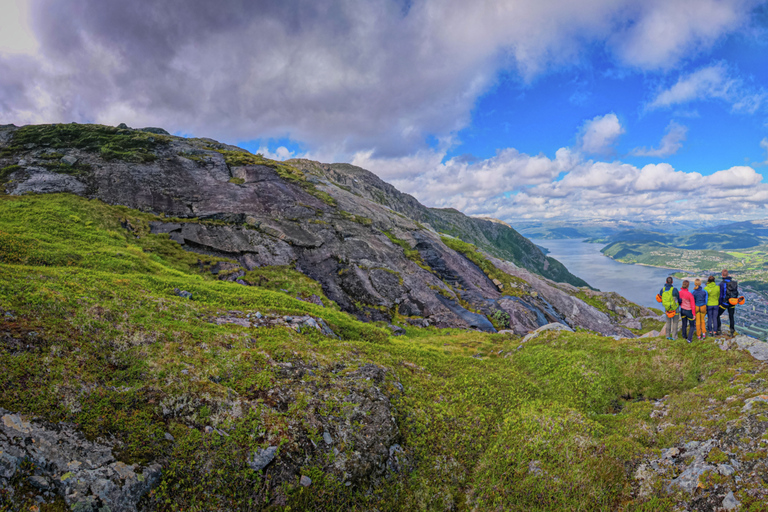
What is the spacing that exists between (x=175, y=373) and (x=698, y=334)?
84.9ft

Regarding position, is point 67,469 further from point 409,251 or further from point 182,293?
point 409,251

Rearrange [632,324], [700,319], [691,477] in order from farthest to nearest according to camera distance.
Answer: [632,324]
[700,319]
[691,477]

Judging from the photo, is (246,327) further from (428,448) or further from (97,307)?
(428,448)

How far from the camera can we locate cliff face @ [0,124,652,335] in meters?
32.5

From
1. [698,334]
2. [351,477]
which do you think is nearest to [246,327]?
[351,477]

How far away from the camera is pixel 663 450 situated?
9594 mm

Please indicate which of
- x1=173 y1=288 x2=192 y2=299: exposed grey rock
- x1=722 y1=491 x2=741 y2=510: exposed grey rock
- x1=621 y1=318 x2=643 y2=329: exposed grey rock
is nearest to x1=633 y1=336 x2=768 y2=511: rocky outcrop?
x1=722 y1=491 x2=741 y2=510: exposed grey rock

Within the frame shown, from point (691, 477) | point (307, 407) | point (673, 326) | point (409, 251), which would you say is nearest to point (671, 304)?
point (673, 326)

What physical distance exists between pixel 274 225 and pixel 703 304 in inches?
1519

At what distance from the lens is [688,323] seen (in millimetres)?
17547

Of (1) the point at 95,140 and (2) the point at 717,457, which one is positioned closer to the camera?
(2) the point at 717,457

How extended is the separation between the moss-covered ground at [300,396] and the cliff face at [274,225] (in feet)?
45.4

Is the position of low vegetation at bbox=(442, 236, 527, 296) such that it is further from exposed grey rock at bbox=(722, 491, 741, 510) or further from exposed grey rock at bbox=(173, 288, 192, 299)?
exposed grey rock at bbox=(173, 288, 192, 299)

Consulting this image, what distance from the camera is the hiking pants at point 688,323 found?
1707 centimetres
